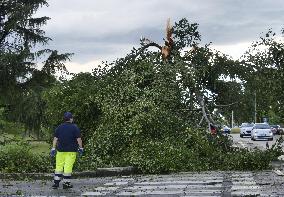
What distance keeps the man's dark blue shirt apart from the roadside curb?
204 centimetres

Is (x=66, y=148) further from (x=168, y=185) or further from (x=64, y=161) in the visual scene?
(x=168, y=185)

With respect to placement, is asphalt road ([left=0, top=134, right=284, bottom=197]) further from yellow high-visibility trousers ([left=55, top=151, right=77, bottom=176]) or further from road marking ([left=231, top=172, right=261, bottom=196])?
yellow high-visibility trousers ([left=55, top=151, right=77, bottom=176])

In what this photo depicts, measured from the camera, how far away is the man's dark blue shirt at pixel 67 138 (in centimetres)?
1203

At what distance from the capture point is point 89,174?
1429cm

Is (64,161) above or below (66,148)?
below

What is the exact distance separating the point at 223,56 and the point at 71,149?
7555mm

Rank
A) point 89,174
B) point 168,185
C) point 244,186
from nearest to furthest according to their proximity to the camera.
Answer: point 244,186 → point 168,185 → point 89,174

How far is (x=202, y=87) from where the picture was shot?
57.9ft

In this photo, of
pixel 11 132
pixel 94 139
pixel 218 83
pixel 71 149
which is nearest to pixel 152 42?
pixel 218 83

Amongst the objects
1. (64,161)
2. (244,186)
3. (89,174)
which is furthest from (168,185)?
(89,174)

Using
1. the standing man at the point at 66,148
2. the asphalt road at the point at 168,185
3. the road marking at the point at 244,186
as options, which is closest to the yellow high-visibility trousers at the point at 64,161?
the standing man at the point at 66,148

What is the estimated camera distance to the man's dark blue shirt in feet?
39.5

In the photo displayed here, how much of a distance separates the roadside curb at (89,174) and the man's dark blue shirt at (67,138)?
6.70 ft

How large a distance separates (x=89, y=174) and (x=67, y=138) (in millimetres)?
2503
